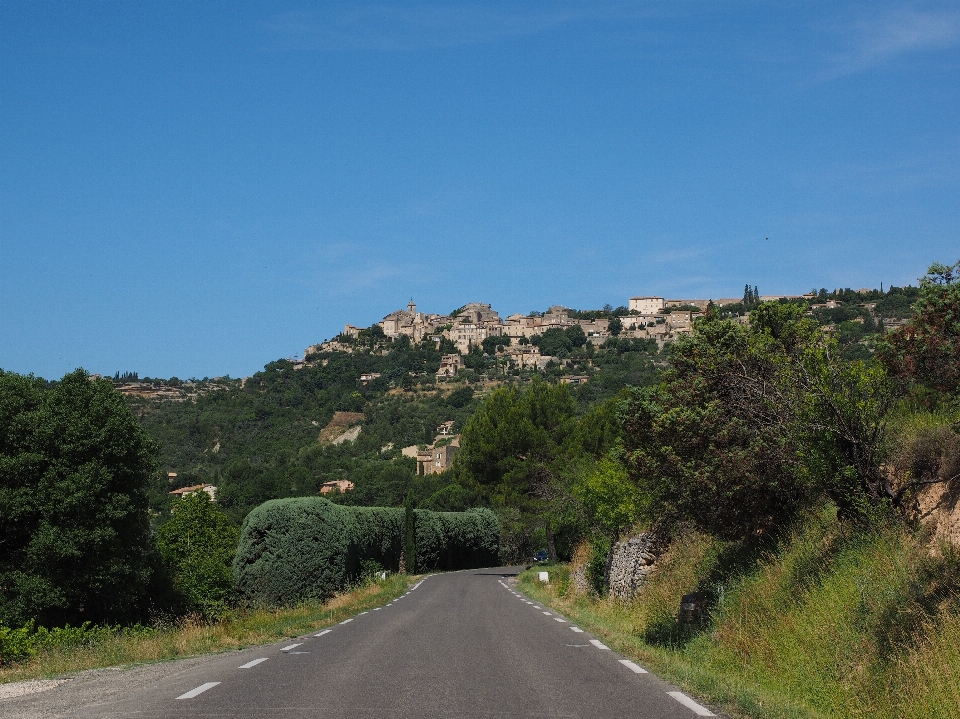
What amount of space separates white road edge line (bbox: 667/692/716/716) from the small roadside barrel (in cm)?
474

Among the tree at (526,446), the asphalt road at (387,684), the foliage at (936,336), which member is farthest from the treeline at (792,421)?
the tree at (526,446)

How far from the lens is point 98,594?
74.6ft

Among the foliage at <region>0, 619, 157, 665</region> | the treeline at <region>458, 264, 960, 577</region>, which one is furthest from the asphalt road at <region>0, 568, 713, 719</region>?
the foliage at <region>0, 619, 157, 665</region>

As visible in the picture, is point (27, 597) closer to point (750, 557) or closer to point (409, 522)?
point (750, 557)

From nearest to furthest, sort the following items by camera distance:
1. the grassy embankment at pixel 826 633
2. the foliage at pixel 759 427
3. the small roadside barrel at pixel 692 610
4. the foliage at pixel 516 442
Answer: the grassy embankment at pixel 826 633, the foliage at pixel 759 427, the small roadside barrel at pixel 692 610, the foliage at pixel 516 442

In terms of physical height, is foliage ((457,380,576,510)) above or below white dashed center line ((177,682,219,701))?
above

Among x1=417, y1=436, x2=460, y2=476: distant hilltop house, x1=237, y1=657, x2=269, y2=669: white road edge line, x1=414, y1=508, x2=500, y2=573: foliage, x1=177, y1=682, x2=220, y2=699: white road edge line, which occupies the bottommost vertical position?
x1=414, y1=508, x2=500, y2=573: foliage

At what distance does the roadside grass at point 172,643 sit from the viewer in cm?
1245

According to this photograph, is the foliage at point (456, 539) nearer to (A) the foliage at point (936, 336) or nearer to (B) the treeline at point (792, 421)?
(B) the treeline at point (792, 421)

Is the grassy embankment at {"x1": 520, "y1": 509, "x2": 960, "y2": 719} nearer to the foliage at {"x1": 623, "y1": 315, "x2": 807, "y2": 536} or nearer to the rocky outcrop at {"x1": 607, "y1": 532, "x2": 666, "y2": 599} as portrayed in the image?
the foliage at {"x1": 623, "y1": 315, "x2": 807, "y2": 536}

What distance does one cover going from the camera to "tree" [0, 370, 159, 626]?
72.1 ft

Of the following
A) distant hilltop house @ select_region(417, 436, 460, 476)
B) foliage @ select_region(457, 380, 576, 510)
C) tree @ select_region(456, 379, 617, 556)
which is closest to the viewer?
tree @ select_region(456, 379, 617, 556)

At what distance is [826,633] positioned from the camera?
369 inches

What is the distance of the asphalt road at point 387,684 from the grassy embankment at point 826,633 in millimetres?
810
